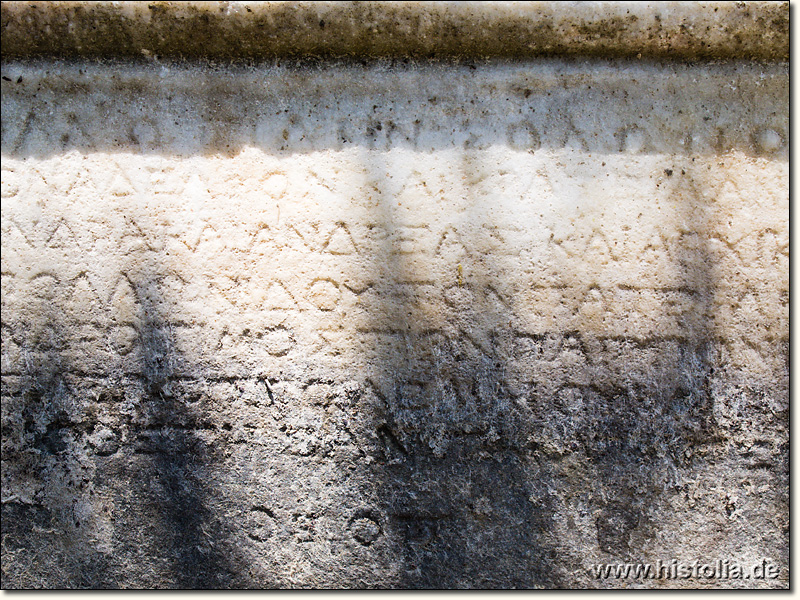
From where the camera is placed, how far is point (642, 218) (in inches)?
42.1

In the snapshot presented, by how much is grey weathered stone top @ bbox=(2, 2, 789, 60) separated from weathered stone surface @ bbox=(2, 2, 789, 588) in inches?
1.7

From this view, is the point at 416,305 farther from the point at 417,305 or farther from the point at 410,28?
the point at 410,28

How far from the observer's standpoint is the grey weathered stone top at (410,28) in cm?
101

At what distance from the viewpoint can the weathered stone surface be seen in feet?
3.51

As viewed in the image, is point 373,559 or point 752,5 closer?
point 752,5

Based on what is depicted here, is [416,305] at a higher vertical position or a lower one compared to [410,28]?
lower

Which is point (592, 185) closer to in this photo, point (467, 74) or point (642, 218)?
point (642, 218)

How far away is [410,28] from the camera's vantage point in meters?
1.02

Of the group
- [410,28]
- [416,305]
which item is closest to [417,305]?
[416,305]

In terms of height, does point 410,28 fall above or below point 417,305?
above

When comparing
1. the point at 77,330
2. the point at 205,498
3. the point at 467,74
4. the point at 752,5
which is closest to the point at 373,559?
the point at 205,498

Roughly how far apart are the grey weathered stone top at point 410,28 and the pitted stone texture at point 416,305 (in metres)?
0.05

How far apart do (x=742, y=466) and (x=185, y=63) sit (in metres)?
1.48

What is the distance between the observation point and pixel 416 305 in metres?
1.08
